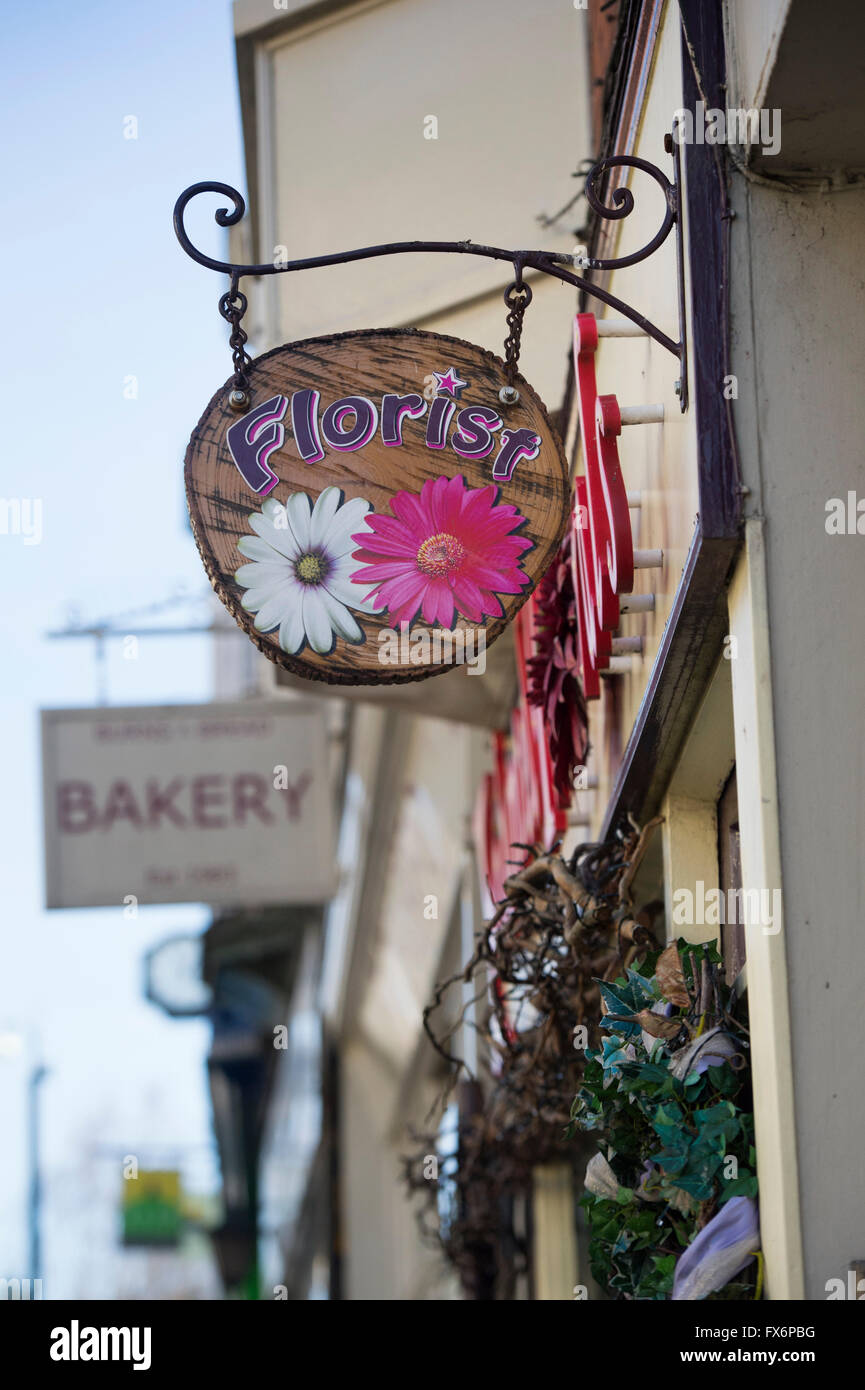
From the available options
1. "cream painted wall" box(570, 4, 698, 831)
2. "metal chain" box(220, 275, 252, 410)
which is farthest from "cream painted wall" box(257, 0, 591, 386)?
"metal chain" box(220, 275, 252, 410)

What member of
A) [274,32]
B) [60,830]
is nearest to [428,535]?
[274,32]

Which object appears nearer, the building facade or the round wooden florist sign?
the building facade

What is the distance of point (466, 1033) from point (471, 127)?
4.86 metres

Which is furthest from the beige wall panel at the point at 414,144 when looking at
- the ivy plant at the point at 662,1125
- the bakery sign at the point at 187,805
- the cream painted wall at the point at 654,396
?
the ivy plant at the point at 662,1125

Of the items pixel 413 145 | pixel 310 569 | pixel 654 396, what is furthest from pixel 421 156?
pixel 310 569

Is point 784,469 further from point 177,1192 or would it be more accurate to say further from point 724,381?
point 177,1192

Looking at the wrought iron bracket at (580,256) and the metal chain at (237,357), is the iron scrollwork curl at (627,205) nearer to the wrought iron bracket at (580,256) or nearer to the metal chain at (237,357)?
the wrought iron bracket at (580,256)

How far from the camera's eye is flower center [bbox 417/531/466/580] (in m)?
3.54

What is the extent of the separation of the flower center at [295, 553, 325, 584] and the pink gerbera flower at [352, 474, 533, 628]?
0.23ft

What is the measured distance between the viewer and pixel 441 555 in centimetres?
356

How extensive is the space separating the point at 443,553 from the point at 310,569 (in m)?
0.27

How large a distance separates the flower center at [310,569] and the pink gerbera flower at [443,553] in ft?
0.23

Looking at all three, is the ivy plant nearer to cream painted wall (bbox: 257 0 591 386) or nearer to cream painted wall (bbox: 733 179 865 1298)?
cream painted wall (bbox: 733 179 865 1298)

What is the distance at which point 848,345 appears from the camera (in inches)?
132
